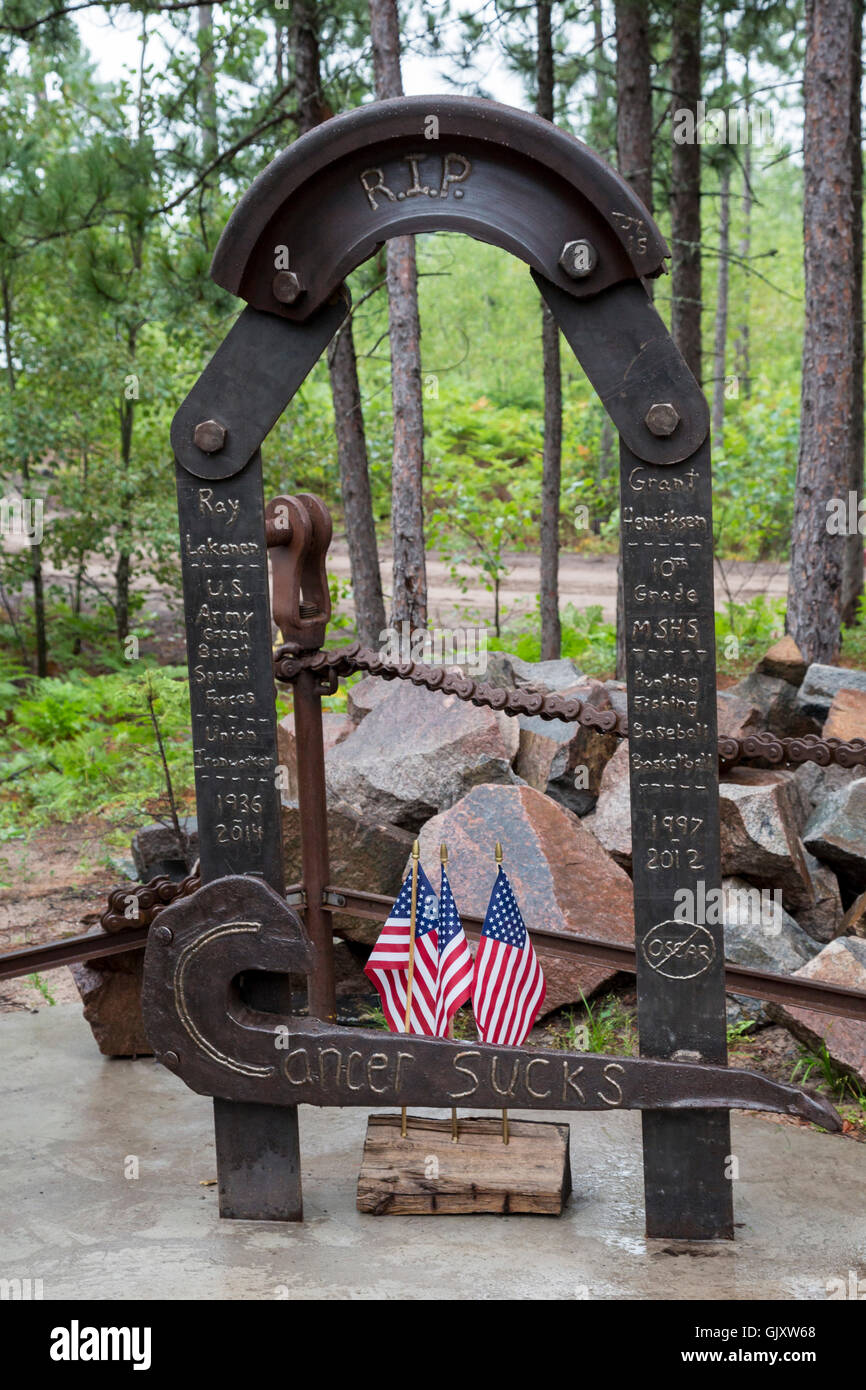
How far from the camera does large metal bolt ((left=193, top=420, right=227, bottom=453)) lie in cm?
358

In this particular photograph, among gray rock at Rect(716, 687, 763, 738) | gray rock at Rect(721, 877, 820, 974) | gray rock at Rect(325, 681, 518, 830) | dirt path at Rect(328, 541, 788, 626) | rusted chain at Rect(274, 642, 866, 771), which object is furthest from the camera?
dirt path at Rect(328, 541, 788, 626)

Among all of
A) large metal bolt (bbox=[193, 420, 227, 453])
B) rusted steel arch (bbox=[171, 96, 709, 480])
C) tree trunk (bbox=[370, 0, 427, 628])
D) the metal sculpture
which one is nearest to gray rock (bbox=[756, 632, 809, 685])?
tree trunk (bbox=[370, 0, 427, 628])

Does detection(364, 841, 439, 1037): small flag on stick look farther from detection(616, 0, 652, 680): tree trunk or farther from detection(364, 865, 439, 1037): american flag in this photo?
detection(616, 0, 652, 680): tree trunk

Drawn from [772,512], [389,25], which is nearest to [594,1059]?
[389,25]

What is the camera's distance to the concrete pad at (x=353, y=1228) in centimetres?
333

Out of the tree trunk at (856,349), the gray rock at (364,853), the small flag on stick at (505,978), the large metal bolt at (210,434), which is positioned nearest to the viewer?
the large metal bolt at (210,434)

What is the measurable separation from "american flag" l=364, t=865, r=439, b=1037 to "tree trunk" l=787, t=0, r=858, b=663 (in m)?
6.09

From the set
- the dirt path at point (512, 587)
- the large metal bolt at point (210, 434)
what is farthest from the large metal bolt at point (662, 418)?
the dirt path at point (512, 587)

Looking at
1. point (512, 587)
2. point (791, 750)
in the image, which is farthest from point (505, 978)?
point (512, 587)

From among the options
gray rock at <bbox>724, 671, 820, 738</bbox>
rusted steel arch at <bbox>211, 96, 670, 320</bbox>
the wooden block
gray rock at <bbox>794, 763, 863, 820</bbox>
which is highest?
rusted steel arch at <bbox>211, 96, 670, 320</bbox>

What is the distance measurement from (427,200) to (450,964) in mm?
2184

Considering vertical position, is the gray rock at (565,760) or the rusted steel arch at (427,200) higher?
the rusted steel arch at (427,200)

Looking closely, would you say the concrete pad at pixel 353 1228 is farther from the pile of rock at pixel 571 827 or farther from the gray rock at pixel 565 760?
the gray rock at pixel 565 760

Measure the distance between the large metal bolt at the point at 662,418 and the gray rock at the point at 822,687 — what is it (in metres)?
4.77
